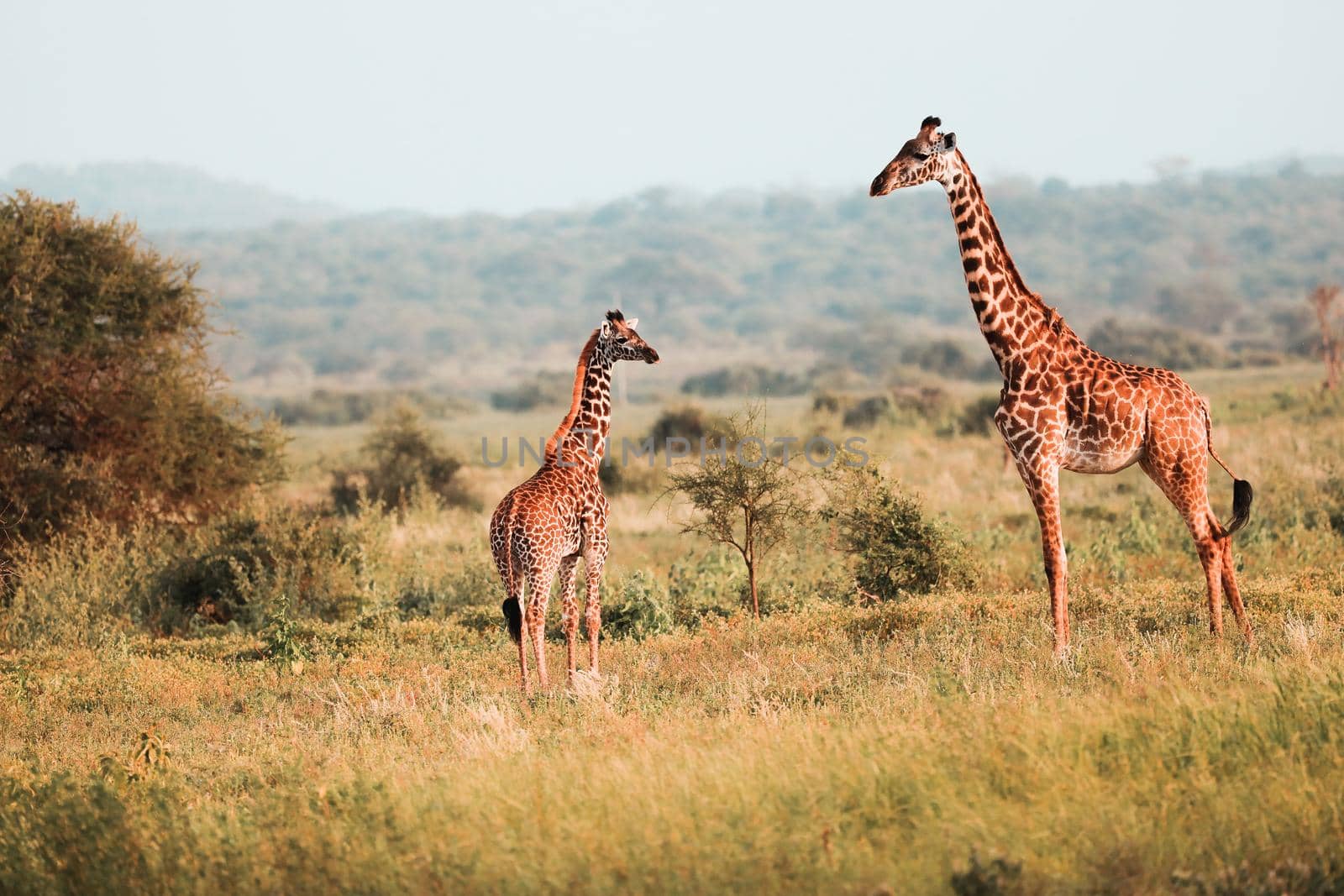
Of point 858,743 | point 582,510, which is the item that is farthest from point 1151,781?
point 582,510

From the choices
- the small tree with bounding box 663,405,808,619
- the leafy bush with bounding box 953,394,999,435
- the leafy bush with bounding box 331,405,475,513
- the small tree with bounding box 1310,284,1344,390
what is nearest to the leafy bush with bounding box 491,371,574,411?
Result: the leafy bush with bounding box 953,394,999,435

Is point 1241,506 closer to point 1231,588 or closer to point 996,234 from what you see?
point 1231,588

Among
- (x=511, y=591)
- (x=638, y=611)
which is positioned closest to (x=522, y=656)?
(x=511, y=591)

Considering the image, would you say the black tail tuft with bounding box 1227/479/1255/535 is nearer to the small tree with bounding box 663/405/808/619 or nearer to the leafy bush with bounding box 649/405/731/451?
the small tree with bounding box 663/405/808/619

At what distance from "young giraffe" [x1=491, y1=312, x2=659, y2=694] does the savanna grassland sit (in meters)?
0.54

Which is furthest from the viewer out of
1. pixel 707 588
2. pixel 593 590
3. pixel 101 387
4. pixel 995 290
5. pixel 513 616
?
pixel 101 387

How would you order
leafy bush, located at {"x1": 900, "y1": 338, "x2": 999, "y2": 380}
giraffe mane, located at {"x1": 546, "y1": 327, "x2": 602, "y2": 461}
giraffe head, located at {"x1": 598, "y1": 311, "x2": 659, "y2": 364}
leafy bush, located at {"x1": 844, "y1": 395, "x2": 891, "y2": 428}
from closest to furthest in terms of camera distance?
giraffe mane, located at {"x1": 546, "y1": 327, "x2": 602, "y2": 461} < giraffe head, located at {"x1": 598, "y1": 311, "x2": 659, "y2": 364} < leafy bush, located at {"x1": 844, "y1": 395, "x2": 891, "y2": 428} < leafy bush, located at {"x1": 900, "y1": 338, "x2": 999, "y2": 380}

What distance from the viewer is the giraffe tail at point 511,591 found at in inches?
379

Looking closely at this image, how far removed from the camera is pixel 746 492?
545 inches

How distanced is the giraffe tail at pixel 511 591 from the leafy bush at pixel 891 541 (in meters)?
5.02

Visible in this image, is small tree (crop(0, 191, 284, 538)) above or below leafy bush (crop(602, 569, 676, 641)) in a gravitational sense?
above

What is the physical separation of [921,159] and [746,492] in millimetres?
4727

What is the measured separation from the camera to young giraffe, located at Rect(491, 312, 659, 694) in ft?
32.3

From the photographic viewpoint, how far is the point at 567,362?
407 ft
